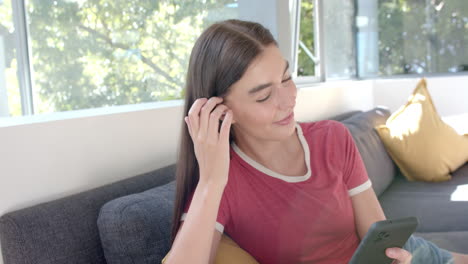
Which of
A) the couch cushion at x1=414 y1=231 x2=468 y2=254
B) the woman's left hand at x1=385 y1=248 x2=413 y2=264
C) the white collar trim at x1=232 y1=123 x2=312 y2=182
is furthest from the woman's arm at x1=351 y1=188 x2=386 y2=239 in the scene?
the couch cushion at x1=414 y1=231 x2=468 y2=254

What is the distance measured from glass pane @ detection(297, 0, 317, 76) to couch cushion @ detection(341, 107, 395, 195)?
1371 millimetres

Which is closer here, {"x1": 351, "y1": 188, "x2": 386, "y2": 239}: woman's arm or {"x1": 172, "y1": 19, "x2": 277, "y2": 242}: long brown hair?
{"x1": 172, "y1": 19, "x2": 277, "y2": 242}: long brown hair

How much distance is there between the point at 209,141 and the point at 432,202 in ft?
5.63

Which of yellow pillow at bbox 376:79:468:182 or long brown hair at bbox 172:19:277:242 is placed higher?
long brown hair at bbox 172:19:277:242

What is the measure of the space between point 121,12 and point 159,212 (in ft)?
4.89

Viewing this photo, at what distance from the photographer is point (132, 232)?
1399 millimetres

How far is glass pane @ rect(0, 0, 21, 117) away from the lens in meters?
2.19

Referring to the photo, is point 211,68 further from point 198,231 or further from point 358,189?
point 358,189

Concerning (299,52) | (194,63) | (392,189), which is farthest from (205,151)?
(299,52)

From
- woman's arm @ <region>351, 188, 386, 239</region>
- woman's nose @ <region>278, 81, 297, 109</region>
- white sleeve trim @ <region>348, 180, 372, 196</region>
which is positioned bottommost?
woman's arm @ <region>351, 188, 386, 239</region>

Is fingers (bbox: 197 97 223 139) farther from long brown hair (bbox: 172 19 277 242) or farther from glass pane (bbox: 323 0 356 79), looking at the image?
glass pane (bbox: 323 0 356 79)

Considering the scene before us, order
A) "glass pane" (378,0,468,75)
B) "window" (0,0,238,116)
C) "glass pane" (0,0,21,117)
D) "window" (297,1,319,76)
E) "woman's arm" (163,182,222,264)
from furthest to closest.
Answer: "glass pane" (378,0,468,75)
"window" (297,1,319,76)
"window" (0,0,238,116)
"glass pane" (0,0,21,117)
"woman's arm" (163,182,222,264)

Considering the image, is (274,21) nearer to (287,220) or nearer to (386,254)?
(287,220)

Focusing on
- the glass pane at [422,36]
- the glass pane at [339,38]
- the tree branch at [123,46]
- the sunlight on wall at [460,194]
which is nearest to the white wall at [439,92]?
the glass pane at [422,36]
